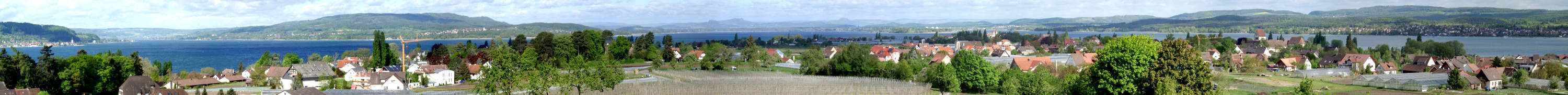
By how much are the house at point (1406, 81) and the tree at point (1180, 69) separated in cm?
2018

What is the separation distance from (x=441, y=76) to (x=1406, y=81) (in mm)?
29713

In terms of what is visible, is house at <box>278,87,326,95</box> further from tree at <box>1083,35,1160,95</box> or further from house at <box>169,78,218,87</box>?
tree at <box>1083,35,1160,95</box>

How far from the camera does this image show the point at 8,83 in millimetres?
24188

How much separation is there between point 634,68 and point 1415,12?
183 meters

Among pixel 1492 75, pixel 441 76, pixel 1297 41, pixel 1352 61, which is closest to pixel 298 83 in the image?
pixel 441 76

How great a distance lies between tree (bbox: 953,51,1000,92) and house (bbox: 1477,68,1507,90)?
56.3 ft

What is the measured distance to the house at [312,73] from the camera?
31984mm

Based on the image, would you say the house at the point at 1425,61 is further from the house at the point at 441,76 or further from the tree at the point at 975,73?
the house at the point at 441,76

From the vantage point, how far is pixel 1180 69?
13625mm

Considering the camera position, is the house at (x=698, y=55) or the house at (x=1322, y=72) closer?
the house at (x=698, y=55)

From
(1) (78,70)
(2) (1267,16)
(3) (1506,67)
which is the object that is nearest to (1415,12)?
(2) (1267,16)

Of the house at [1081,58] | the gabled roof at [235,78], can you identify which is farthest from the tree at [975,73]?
the gabled roof at [235,78]

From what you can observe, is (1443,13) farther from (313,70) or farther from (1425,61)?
(313,70)

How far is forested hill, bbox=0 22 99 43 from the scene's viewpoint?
146750mm
